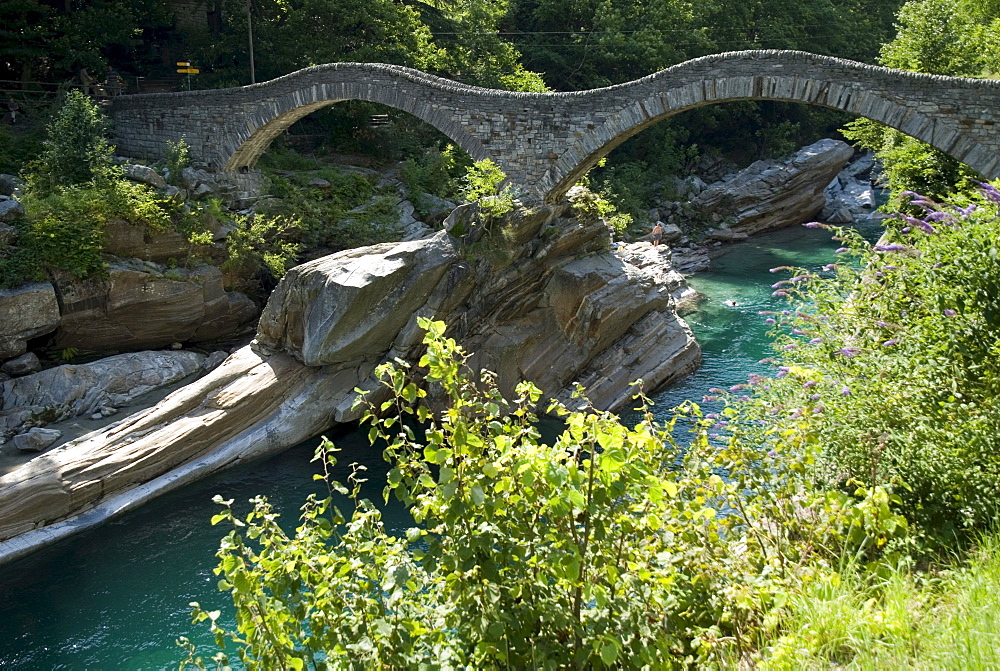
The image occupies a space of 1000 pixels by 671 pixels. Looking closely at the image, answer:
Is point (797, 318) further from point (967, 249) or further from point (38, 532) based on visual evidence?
point (38, 532)

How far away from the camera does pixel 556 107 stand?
17.2 meters

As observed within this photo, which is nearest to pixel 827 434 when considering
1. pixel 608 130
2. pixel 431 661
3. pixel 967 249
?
pixel 967 249

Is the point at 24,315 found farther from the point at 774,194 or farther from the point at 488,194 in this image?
the point at 774,194

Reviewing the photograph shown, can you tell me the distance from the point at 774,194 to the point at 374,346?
19.3 m

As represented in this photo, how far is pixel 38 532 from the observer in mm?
10859

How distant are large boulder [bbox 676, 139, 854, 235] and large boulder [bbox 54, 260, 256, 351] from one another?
17173mm

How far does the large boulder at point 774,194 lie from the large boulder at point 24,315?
2004cm

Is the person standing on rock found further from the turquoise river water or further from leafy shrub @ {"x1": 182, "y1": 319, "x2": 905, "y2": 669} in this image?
leafy shrub @ {"x1": 182, "y1": 319, "x2": 905, "y2": 669}

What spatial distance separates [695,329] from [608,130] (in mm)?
4861

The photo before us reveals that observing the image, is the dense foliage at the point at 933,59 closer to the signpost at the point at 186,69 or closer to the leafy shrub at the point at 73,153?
the leafy shrub at the point at 73,153

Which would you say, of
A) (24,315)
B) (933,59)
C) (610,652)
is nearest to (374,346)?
(24,315)

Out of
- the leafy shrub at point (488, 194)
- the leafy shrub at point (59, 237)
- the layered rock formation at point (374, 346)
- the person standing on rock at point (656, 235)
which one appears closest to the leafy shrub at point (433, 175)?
the person standing on rock at point (656, 235)

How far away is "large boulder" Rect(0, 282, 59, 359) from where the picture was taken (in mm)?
13594

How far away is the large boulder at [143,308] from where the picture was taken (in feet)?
47.6
